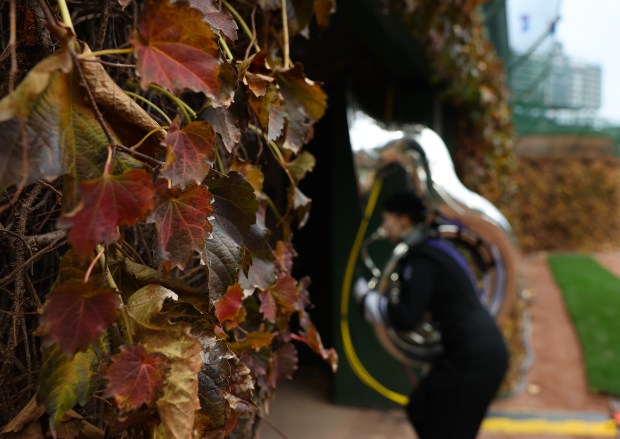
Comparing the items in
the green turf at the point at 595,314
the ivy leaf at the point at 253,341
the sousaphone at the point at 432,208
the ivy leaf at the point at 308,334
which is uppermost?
the ivy leaf at the point at 253,341

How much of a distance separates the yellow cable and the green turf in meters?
2.41

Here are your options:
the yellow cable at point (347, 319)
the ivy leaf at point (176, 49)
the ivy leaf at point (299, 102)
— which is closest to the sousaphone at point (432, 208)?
the yellow cable at point (347, 319)

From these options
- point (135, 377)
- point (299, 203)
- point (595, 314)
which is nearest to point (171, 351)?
point (135, 377)

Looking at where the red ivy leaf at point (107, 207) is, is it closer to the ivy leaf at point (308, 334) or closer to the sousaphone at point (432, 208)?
the ivy leaf at point (308, 334)

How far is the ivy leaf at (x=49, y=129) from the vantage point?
2.05 feet

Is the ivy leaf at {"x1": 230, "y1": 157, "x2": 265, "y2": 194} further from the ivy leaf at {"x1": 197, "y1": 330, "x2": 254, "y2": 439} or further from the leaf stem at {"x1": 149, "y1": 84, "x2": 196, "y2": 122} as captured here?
the ivy leaf at {"x1": 197, "y1": 330, "x2": 254, "y2": 439}

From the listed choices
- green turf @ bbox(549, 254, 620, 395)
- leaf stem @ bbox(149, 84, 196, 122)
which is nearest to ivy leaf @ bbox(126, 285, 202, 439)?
leaf stem @ bbox(149, 84, 196, 122)

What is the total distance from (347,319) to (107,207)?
15.7 ft

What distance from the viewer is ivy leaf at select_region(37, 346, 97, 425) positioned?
2.54 ft

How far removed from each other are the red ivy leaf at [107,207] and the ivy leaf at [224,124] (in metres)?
0.29

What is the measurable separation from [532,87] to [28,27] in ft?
34.5

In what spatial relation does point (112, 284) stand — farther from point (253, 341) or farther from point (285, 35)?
point (285, 35)

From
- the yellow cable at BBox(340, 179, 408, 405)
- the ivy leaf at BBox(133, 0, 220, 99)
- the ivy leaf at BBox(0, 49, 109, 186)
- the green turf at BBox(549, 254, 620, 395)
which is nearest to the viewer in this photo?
the ivy leaf at BBox(0, 49, 109, 186)

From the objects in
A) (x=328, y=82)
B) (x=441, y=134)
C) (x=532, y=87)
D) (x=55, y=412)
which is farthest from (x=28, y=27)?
(x=532, y=87)
